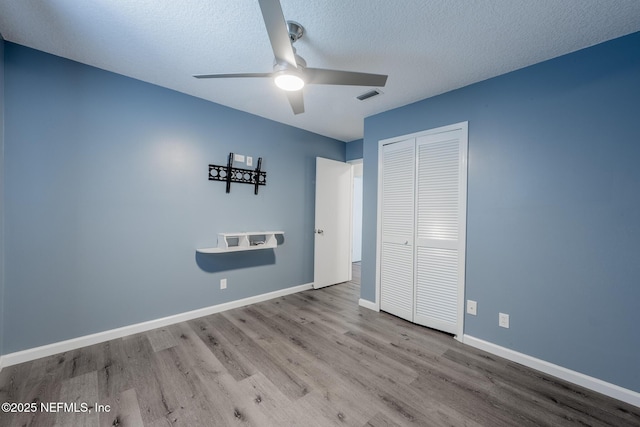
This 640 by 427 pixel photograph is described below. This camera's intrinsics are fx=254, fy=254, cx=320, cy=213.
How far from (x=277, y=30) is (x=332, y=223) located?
10.7 feet

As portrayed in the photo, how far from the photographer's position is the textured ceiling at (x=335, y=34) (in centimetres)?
160

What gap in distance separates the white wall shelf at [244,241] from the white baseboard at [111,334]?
2.35 feet

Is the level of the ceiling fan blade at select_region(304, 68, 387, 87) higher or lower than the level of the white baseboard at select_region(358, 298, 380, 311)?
higher

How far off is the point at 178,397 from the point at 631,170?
3.50m

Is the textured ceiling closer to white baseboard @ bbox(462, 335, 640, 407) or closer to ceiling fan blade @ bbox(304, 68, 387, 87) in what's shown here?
ceiling fan blade @ bbox(304, 68, 387, 87)

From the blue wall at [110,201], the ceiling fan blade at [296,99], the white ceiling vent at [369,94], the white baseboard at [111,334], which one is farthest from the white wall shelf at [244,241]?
the white ceiling vent at [369,94]

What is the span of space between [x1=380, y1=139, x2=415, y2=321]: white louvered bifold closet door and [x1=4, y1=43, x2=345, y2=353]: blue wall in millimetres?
1709

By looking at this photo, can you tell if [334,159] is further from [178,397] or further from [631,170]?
[178,397]

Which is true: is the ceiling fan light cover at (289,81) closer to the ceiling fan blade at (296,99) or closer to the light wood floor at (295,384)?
the ceiling fan blade at (296,99)

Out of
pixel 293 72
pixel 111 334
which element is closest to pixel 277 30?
pixel 293 72

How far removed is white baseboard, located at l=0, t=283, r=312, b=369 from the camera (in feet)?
6.73

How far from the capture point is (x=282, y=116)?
351 cm

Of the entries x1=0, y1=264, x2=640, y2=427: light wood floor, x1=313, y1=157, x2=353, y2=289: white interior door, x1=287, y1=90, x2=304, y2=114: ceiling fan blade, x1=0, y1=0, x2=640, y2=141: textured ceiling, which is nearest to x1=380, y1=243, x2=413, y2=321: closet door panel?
x1=0, y1=264, x2=640, y2=427: light wood floor

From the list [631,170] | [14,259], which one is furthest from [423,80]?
[14,259]
